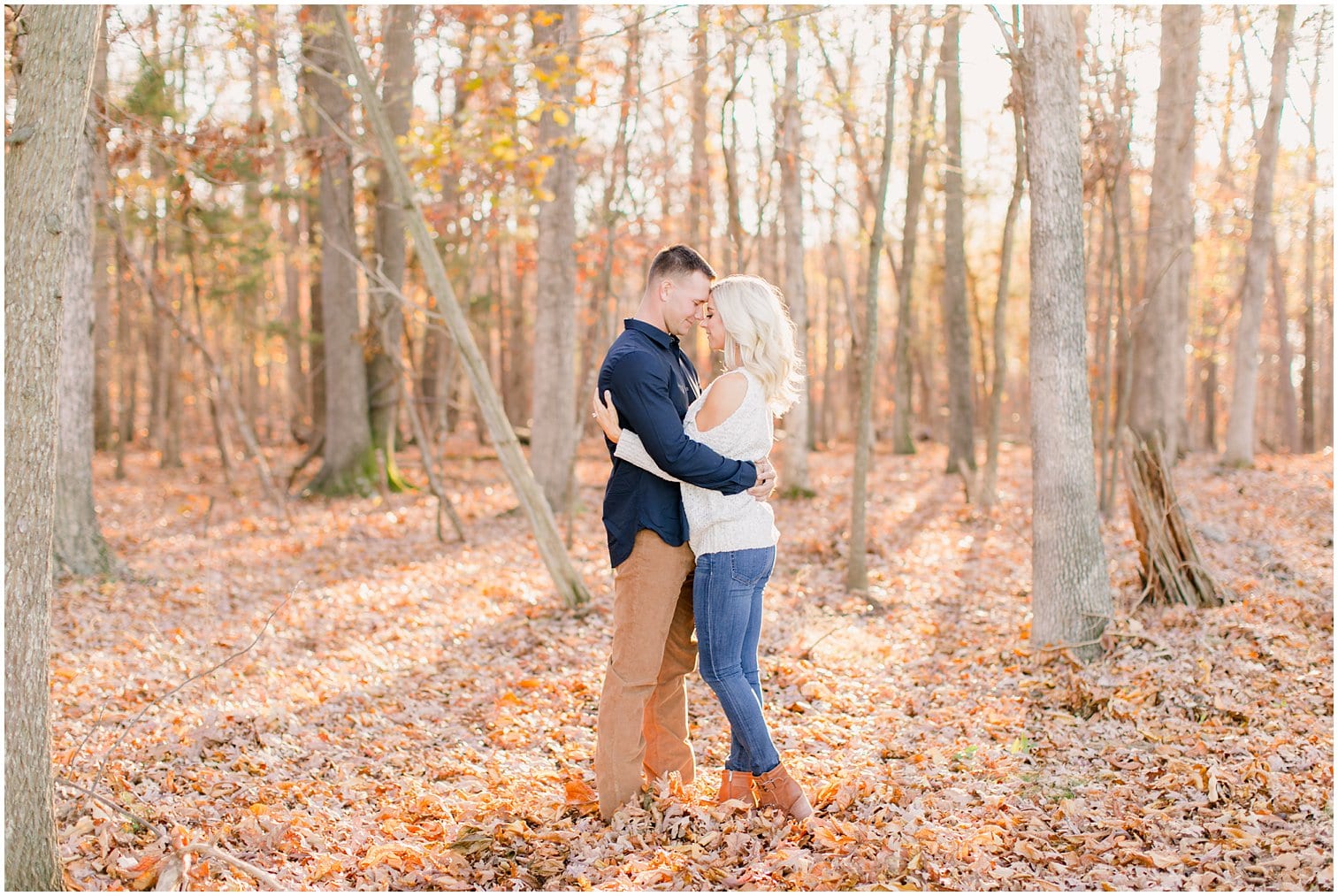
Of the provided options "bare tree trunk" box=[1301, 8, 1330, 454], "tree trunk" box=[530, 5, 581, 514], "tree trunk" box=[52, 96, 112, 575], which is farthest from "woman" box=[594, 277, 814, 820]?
"bare tree trunk" box=[1301, 8, 1330, 454]

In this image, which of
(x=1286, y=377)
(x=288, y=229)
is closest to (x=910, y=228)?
(x=1286, y=377)

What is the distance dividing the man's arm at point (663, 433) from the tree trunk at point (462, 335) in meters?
3.73

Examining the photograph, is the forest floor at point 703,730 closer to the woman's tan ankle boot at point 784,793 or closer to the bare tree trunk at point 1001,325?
the woman's tan ankle boot at point 784,793

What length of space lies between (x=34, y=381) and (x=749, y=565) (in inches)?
105

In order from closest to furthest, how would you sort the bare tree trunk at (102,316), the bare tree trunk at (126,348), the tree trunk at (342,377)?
the bare tree trunk at (102,316) → the tree trunk at (342,377) → the bare tree trunk at (126,348)

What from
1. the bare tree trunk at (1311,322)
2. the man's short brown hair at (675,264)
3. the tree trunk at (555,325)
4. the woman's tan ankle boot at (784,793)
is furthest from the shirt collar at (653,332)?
the bare tree trunk at (1311,322)

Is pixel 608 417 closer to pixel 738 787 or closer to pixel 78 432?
pixel 738 787

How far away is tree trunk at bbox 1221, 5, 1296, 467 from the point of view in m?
14.7

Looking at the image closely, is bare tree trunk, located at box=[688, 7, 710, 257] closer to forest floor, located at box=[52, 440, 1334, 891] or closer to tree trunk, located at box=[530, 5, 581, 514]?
tree trunk, located at box=[530, 5, 581, 514]

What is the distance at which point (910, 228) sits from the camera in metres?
13.4

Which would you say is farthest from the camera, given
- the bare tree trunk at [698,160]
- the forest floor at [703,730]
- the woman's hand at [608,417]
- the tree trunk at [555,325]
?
the bare tree trunk at [698,160]

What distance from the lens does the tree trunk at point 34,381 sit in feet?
10.0

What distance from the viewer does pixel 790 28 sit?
8.42 metres

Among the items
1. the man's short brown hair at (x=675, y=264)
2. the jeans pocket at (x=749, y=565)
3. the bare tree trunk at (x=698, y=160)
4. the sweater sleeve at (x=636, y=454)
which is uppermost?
the bare tree trunk at (x=698, y=160)
